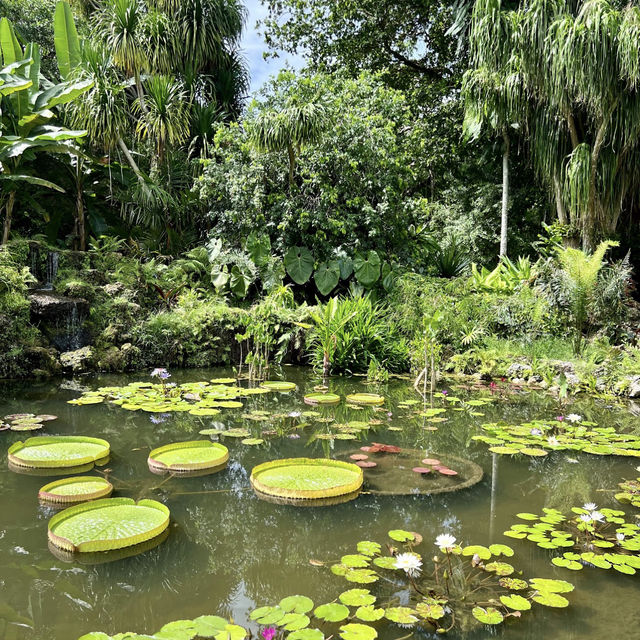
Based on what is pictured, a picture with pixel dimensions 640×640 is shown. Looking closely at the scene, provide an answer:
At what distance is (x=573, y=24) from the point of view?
7984mm

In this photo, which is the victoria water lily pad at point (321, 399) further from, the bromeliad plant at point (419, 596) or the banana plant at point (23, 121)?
the banana plant at point (23, 121)

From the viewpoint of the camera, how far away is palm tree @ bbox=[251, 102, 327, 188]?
27.4 ft

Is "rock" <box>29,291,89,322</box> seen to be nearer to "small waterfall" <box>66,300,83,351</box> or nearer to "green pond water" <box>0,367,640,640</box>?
"small waterfall" <box>66,300,83,351</box>

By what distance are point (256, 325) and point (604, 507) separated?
446 cm

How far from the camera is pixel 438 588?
1.98 m

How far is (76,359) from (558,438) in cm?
524

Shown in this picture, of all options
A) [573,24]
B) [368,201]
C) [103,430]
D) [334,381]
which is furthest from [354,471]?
[573,24]

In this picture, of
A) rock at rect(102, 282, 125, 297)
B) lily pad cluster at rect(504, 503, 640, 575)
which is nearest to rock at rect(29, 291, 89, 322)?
rock at rect(102, 282, 125, 297)

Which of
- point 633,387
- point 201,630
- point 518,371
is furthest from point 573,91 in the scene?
point 201,630

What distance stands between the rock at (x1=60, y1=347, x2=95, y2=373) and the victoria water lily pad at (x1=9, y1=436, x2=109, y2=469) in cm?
319

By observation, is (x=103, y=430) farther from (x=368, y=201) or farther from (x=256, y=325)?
(x=368, y=201)

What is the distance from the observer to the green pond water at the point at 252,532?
1.83m

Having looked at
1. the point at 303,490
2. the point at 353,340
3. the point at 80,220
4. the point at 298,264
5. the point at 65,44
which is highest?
the point at 65,44

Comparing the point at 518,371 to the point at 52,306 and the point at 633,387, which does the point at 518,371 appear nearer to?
the point at 633,387
